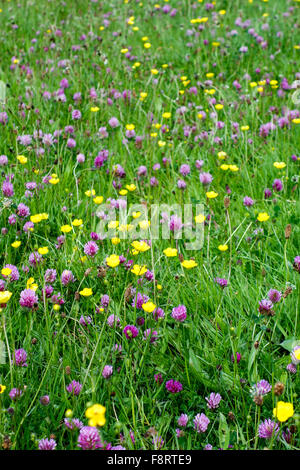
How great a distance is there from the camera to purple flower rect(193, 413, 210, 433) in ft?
5.47

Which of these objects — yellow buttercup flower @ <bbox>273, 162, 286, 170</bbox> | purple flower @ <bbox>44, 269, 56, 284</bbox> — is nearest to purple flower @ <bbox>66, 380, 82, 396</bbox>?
purple flower @ <bbox>44, 269, 56, 284</bbox>

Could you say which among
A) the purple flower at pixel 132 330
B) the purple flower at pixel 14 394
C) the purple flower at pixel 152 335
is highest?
the purple flower at pixel 132 330

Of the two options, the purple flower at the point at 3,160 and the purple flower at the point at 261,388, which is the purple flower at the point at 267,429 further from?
the purple flower at the point at 3,160

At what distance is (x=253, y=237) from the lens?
8.30 feet

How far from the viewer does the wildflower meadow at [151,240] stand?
1.72m

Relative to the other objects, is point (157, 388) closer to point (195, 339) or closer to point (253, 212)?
point (195, 339)

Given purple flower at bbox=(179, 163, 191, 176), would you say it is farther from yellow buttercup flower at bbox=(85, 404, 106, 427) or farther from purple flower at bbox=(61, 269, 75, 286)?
yellow buttercup flower at bbox=(85, 404, 106, 427)

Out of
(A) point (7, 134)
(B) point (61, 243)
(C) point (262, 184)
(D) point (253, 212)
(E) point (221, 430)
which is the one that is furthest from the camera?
(A) point (7, 134)

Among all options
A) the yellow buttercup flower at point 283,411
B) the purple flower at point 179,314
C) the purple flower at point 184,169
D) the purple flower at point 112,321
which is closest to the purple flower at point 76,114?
the purple flower at point 184,169

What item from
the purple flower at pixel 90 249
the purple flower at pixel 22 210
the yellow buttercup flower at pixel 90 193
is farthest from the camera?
the yellow buttercup flower at pixel 90 193

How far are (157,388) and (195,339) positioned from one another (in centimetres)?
27

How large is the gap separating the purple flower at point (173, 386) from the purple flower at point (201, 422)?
130 millimetres

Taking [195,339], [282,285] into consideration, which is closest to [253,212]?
[282,285]

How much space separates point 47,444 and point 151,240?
0.95 meters
